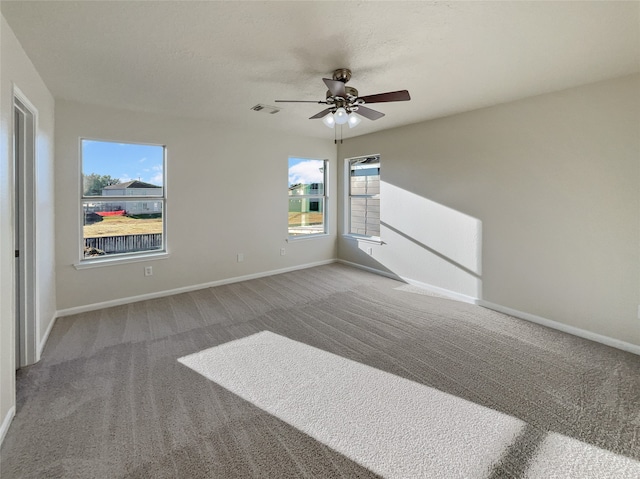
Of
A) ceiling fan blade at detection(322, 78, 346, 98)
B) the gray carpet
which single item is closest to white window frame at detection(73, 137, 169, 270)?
the gray carpet

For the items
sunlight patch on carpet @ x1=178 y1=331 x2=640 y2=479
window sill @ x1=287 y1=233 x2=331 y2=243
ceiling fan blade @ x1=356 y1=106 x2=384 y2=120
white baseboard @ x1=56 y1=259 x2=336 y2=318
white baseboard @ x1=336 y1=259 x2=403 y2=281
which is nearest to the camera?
sunlight patch on carpet @ x1=178 y1=331 x2=640 y2=479

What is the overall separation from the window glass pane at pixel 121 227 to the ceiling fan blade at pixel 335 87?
2997 mm

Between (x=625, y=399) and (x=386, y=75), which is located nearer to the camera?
(x=625, y=399)

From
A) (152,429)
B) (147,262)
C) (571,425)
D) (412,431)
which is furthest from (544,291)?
(147,262)

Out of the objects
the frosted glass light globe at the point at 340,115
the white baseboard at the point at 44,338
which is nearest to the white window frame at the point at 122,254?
the white baseboard at the point at 44,338

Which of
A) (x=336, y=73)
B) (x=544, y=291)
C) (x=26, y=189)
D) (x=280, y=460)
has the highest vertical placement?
(x=336, y=73)

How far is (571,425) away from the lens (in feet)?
6.15

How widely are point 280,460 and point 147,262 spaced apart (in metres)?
3.47

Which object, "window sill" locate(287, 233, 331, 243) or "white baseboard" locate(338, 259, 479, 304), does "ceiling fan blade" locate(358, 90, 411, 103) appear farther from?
"window sill" locate(287, 233, 331, 243)

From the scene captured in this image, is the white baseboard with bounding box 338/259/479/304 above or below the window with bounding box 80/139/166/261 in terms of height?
below

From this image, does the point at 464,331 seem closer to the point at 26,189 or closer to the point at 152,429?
the point at 152,429

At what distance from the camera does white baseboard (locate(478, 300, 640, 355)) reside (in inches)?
111

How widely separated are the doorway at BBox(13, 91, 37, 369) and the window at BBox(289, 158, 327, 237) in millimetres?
3639

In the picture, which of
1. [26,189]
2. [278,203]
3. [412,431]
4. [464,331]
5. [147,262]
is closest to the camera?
[412,431]
